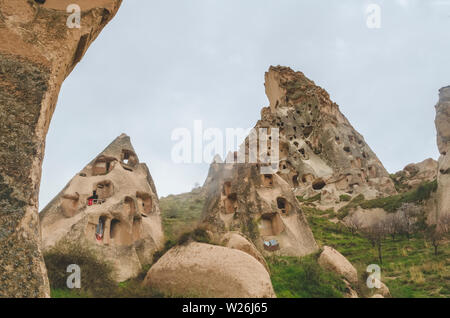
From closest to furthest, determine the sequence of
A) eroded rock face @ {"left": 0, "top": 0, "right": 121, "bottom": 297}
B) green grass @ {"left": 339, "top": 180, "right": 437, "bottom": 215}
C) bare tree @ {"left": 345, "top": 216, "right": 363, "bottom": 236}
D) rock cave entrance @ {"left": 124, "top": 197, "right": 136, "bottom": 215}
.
Answer: eroded rock face @ {"left": 0, "top": 0, "right": 121, "bottom": 297} < rock cave entrance @ {"left": 124, "top": 197, "right": 136, "bottom": 215} < bare tree @ {"left": 345, "top": 216, "right": 363, "bottom": 236} < green grass @ {"left": 339, "top": 180, "right": 437, "bottom": 215}

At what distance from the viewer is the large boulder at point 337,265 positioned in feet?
36.9

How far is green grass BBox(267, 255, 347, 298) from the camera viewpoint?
988cm

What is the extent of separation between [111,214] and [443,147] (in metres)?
19.4

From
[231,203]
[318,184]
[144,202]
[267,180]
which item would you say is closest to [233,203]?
[231,203]

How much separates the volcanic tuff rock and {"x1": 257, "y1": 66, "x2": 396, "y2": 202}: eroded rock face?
21629 mm

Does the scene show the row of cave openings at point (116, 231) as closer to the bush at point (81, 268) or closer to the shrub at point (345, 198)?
the bush at point (81, 268)

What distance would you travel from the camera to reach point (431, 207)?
20.6m

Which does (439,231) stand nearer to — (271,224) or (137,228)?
(271,224)

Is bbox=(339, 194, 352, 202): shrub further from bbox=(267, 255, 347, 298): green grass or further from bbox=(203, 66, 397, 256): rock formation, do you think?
bbox=(267, 255, 347, 298): green grass

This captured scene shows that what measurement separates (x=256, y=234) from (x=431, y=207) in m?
11.3

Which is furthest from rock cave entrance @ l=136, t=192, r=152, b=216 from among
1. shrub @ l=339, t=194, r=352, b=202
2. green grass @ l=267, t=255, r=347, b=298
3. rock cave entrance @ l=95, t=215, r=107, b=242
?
shrub @ l=339, t=194, r=352, b=202

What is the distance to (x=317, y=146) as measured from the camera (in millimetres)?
44656
